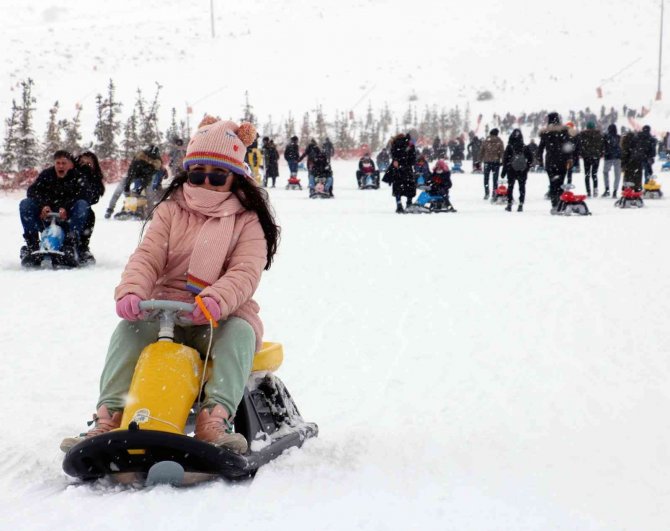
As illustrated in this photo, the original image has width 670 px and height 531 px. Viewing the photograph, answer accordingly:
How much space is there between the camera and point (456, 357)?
5.46 m

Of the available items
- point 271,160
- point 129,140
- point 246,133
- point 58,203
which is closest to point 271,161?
point 271,160

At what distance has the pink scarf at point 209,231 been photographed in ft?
11.2

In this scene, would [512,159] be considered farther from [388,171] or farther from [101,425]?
[101,425]

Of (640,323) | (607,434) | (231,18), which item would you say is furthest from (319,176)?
(231,18)

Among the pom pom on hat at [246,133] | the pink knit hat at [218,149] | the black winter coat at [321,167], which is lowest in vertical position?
the pink knit hat at [218,149]

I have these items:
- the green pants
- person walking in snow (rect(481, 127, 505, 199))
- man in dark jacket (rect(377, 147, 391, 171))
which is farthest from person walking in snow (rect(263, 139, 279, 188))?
the green pants

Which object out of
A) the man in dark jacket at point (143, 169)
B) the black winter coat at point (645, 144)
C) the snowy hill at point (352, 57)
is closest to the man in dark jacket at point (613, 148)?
the black winter coat at point (645, 144)

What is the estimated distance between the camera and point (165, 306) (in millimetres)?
3039

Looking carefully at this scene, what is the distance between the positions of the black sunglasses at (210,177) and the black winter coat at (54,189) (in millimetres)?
5995

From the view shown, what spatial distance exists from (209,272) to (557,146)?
12.6m

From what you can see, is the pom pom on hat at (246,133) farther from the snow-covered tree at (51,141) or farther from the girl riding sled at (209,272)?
the snow-covered tree at (51,141)

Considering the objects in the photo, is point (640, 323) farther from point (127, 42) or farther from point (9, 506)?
point (127, 42)

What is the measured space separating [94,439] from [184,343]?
0.63 metres

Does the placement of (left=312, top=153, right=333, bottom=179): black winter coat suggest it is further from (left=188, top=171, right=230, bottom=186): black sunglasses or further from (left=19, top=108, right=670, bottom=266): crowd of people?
(left=188, top=171, right=230, bottom=186): black sunglasses
